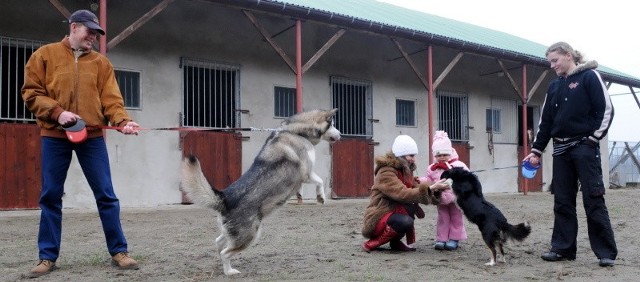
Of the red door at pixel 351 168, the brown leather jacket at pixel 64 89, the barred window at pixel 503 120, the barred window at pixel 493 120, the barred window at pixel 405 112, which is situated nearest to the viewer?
the brown leather jacket at pixel 64 89

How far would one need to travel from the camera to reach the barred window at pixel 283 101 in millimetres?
13848

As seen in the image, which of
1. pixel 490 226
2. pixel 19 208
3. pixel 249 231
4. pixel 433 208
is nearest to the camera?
pixel 249 231

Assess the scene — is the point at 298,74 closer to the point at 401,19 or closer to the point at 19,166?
the point at 19,166

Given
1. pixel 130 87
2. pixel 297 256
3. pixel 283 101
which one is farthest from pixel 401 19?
pixel 297 256

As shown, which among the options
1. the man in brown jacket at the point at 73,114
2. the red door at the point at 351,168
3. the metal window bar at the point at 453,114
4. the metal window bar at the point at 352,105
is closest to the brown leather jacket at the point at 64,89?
the man in brown jacket at the point at 73,114

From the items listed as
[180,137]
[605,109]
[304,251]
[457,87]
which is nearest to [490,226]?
[605,109]

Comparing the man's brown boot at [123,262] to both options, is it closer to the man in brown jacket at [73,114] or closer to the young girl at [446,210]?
the man in brown jacket at [73,114]

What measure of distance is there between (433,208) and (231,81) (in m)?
5.10

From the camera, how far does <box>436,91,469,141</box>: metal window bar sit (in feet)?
57.9

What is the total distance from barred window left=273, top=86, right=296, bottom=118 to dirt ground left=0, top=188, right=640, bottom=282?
5134 millimetres

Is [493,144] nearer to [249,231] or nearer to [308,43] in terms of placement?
[308,43]

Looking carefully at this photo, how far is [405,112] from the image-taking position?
16734 millimetres

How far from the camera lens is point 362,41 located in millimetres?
15562

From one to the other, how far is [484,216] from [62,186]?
3.55 metres
